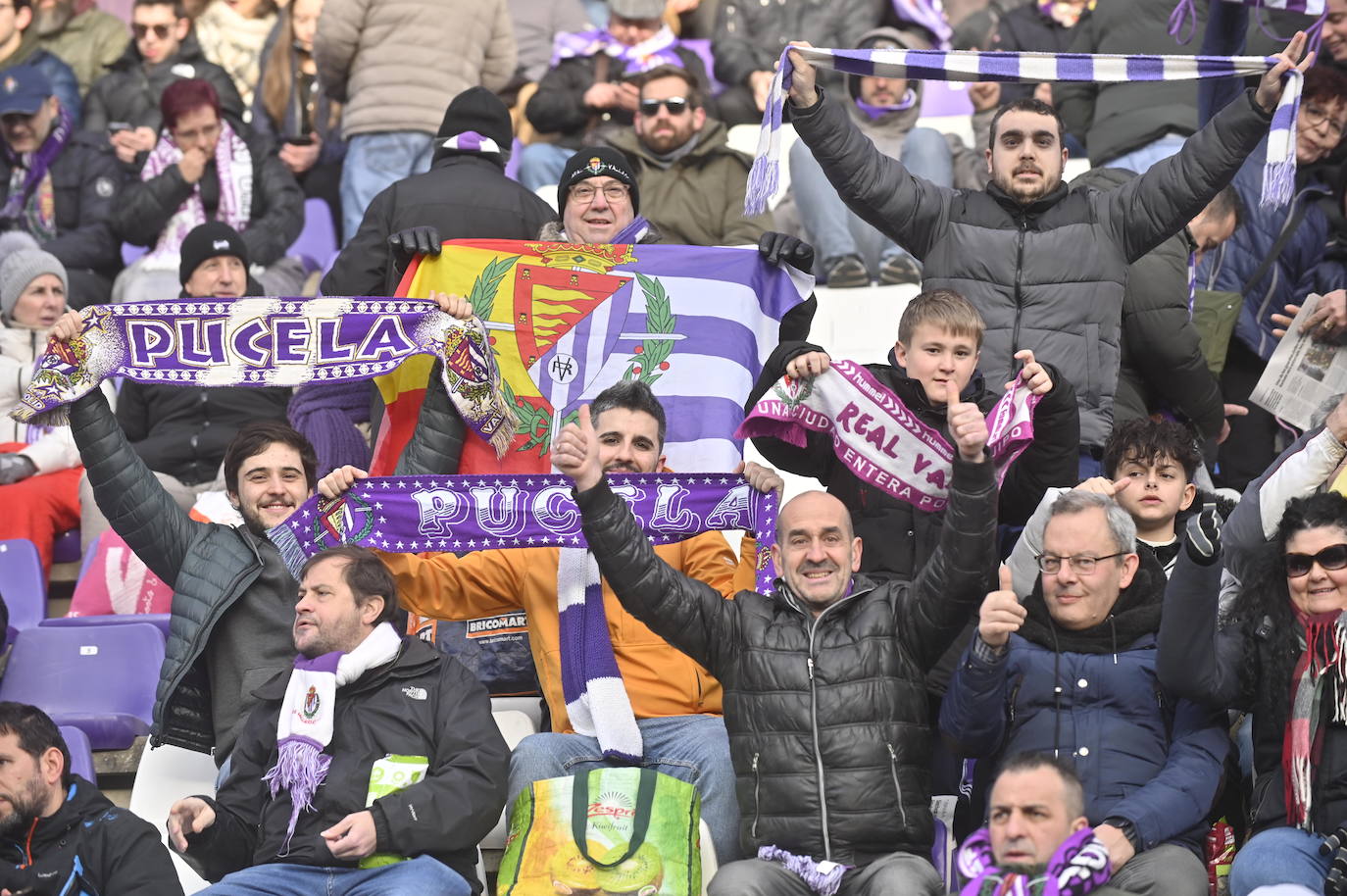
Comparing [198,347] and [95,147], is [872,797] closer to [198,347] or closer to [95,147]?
[198,347]

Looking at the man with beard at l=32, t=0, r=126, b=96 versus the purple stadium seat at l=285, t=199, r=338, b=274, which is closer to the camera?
the purple stadium seat at l=285, t=199, r=338, b=274

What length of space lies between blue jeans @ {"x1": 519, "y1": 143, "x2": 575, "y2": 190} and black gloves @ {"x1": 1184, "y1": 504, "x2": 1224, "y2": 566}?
618 cm

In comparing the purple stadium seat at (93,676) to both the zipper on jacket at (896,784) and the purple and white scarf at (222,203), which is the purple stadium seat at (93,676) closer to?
the zipper on jacket at (896,784)

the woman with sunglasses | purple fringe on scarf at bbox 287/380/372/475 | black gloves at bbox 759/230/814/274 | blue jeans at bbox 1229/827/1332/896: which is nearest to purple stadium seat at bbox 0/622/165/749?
A: purple fringe on scarf at bbox 287/380/372/475

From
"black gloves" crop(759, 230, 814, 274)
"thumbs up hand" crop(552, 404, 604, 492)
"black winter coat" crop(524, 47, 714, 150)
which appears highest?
"black winter coat" crop(524, 47, 714, 150)

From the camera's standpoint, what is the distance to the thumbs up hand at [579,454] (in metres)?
6.00

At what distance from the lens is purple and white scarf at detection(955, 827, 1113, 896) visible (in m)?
5.34

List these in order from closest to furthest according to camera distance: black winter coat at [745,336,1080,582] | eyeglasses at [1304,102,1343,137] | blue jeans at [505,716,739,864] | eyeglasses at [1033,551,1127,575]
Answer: eyeglasses at [1033,551,1127,575] < blue jeans at [505,716,739,864] < black winter coat at [745,336,1080,582] < eyeglasses at [1304,102,1343,137]

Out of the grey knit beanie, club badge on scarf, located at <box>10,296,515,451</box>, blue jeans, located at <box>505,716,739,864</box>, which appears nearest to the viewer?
blue jeans, located at <box>505,716,739,864</box>

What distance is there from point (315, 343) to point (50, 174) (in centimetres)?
463

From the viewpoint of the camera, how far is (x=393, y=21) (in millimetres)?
11195

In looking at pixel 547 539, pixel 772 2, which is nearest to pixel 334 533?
pixel 547 539

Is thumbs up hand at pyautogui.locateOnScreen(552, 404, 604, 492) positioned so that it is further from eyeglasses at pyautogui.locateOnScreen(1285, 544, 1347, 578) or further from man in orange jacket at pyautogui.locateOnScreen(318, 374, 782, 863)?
eyeglasses at pyautogui.locateOnScreen(1285, 544, 1347, 578)

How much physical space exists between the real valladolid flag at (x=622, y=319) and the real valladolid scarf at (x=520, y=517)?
962mm
